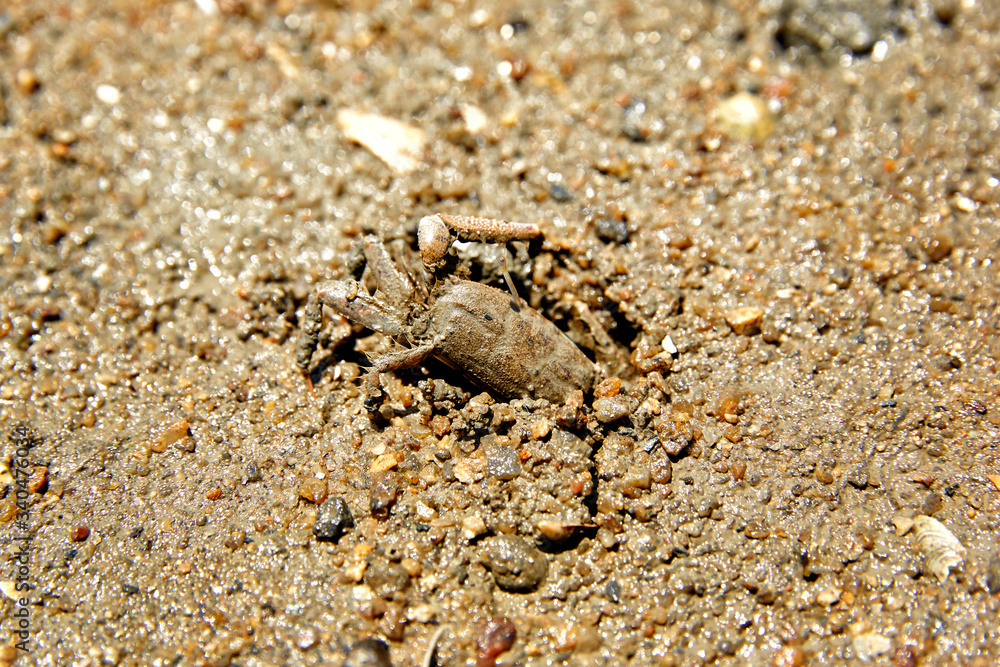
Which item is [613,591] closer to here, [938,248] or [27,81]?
[938,248]

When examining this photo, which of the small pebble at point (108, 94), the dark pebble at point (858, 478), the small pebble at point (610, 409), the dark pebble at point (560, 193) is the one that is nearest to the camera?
the dark pebble at point (858, 478)

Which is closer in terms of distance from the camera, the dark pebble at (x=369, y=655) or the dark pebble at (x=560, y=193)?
the dark pebble at (x=369, y=655)

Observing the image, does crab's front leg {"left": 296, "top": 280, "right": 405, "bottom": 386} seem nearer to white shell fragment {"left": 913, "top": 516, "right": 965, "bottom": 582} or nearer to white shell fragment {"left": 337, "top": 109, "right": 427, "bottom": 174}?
white shell fragment {"left": 337, "top": 109, "right": 427, "bottom": 174}

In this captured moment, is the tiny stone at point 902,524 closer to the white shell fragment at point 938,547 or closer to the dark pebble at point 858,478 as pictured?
the white shell fragment at point 938,547

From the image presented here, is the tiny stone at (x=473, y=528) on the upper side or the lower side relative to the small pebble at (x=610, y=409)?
lower

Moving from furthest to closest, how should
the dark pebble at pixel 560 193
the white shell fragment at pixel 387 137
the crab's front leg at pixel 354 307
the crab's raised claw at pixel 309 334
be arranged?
the white shell fragment at pixel 387 137 → the dark pebble at pixel 560 193 → the crab's raised claw at pixel 309 334 → the crab's front leg at pixel 354 307

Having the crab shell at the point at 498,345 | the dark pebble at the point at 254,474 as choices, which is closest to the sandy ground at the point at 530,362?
the dark pebble at the point at 254,474

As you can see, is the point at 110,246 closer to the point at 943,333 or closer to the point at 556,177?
the point at 556,177
